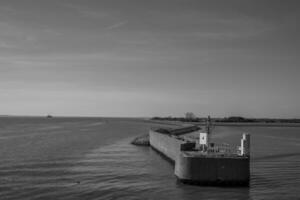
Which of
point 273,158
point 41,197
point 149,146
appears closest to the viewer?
point 41,197

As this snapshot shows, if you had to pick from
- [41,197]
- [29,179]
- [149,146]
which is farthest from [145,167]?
[149,146]

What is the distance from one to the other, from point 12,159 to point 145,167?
1365 cm

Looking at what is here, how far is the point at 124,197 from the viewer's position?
69.1 ft

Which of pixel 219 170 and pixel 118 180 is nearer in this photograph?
pixel 219 170

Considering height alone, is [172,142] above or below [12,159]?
above

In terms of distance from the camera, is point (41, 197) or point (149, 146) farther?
point (149, 146)

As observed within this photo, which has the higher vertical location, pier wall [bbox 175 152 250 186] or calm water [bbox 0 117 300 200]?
pier wall [bbox 175 152 250 186]

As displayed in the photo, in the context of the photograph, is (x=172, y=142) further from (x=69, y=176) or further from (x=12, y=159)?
(x=12, y=159)

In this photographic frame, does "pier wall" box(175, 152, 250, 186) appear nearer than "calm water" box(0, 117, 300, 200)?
No

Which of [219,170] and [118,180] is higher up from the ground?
[219,170]

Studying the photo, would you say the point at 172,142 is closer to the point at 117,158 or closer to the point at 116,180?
the point at 117,158

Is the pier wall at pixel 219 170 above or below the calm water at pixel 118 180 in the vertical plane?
above

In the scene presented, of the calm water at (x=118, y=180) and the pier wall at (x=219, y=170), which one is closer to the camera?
the calm water at (x=118, y=180)

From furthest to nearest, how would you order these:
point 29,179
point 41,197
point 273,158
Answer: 1. point 273,158
2. point 29,179
3. point 41,197
